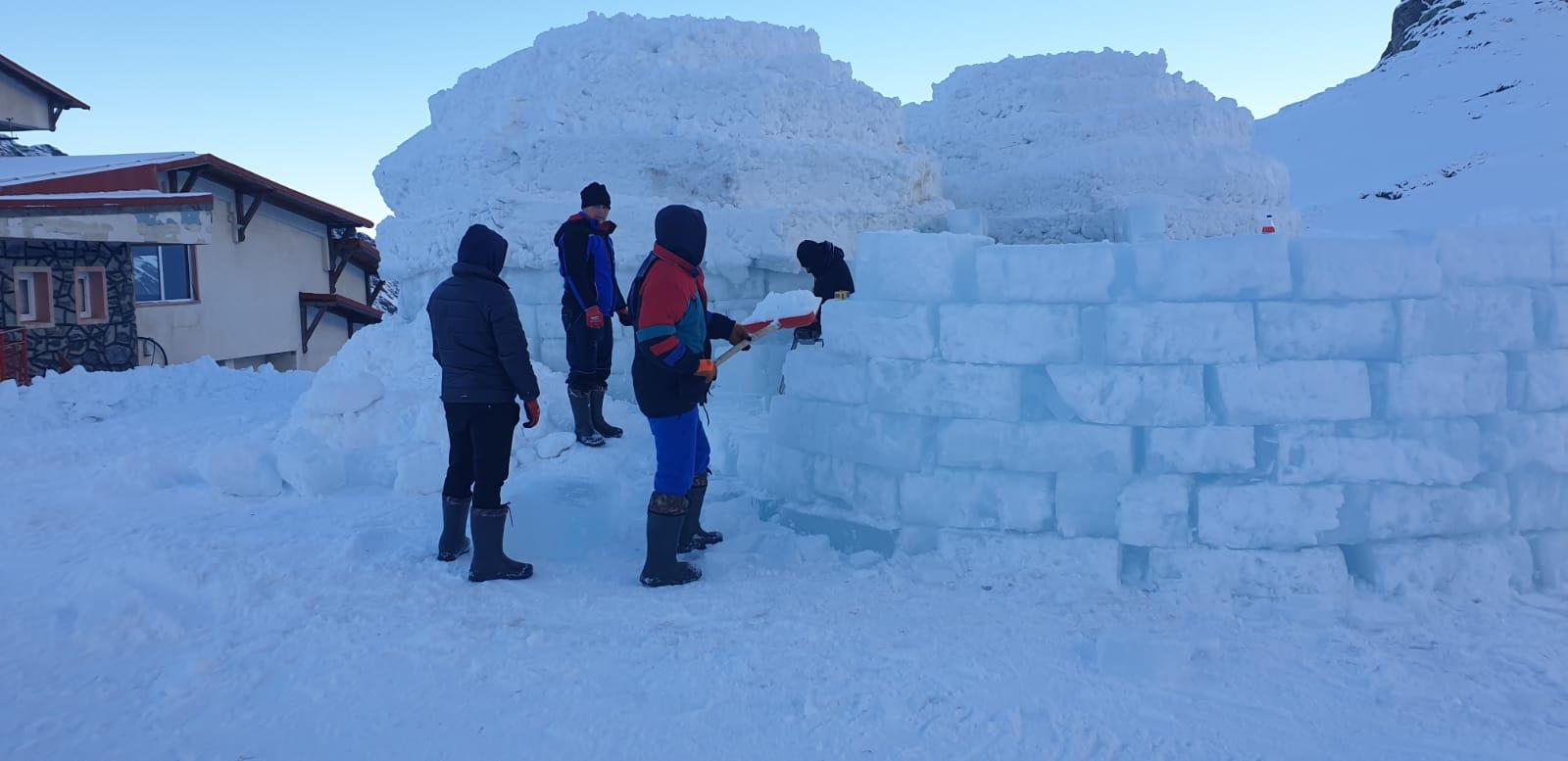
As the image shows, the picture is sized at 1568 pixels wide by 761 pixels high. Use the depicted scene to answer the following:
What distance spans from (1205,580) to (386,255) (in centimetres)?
658

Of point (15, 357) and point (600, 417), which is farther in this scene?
point (15, 357)

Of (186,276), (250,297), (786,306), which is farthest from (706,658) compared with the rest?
(250,297)

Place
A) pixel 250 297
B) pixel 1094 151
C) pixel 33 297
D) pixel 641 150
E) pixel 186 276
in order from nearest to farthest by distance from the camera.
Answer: pixel 641 150 < pixel 1094 151 < pixel 33 297 < pixel 186 276 < pixel 250 297

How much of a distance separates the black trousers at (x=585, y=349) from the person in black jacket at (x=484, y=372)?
4.26ft

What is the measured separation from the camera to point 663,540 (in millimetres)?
3676

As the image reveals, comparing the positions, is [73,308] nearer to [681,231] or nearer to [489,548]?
[489,548]

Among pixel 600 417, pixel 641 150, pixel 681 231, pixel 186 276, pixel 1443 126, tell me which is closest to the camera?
pixel 681 231

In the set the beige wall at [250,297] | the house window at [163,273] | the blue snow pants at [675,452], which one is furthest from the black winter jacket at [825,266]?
the house window at [163,273]

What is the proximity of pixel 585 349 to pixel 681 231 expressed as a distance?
1793mm

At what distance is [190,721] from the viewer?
258 cm

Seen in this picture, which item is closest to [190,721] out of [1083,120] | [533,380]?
[533,380]

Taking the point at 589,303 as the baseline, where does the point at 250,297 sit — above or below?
above

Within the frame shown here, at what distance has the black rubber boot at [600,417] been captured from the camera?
17.7 feet

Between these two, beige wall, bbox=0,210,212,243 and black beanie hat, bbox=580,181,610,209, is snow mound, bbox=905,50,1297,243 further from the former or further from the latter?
beige wall, bbox=0,210,212,243
